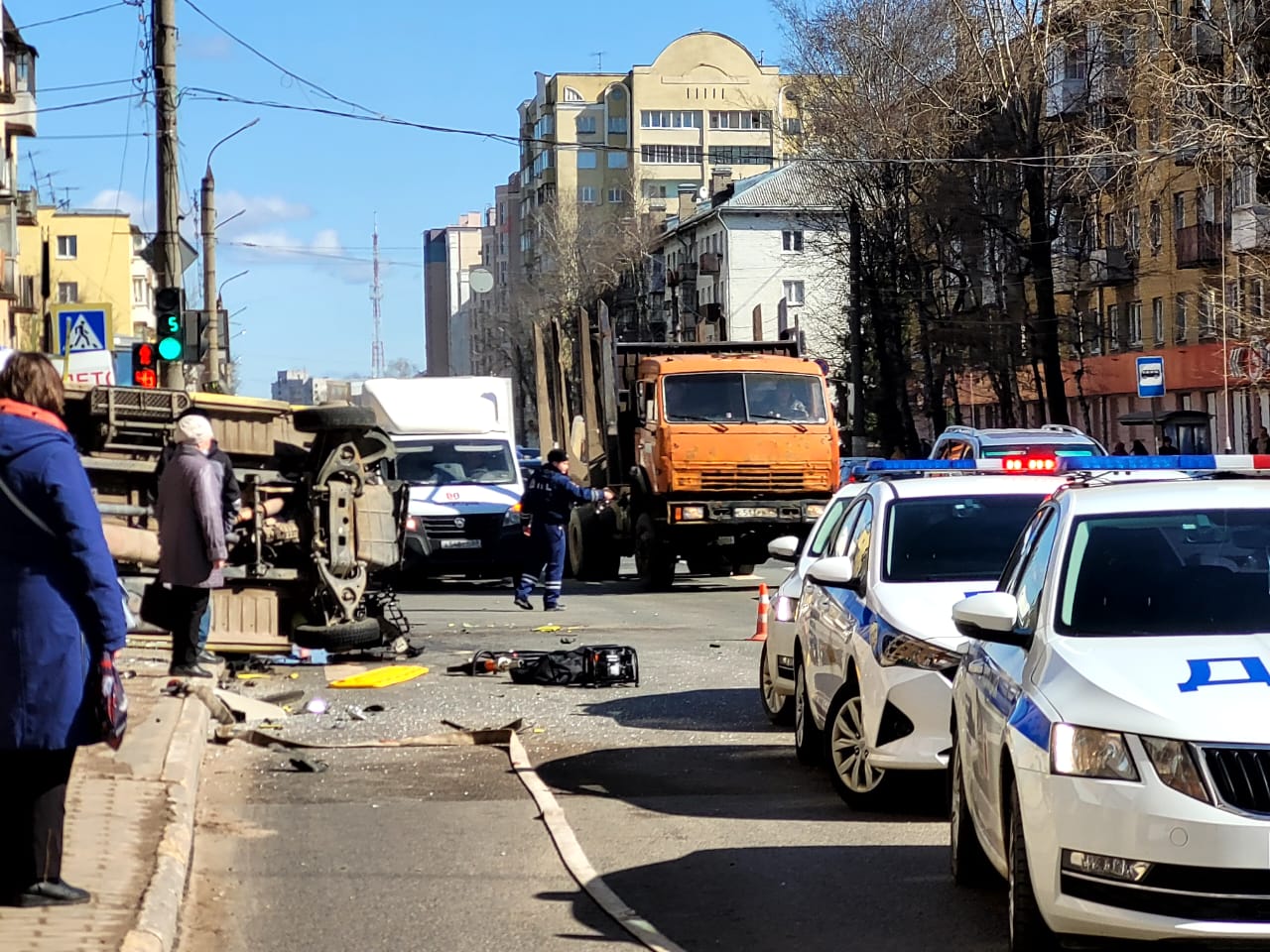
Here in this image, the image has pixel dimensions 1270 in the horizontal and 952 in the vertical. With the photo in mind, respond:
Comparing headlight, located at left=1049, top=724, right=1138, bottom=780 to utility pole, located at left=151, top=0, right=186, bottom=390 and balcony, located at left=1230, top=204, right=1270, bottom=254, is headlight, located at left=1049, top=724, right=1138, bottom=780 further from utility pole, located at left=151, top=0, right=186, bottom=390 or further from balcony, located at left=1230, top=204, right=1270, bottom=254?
balcony, located at left=1230, top=204, right=1270, bottom=254

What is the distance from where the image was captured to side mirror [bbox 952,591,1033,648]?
614cm

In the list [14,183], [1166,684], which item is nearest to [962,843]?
[1166,684]

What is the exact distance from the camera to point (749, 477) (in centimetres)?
2488

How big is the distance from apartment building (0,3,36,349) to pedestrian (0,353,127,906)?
50.3 metres

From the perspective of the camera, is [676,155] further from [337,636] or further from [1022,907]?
[1022,907]

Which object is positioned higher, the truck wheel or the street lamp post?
the street lamp post

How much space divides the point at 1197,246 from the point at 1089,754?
165 ft

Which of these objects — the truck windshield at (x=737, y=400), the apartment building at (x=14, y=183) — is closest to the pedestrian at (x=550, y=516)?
the truck windshield at (x=737, y=400)

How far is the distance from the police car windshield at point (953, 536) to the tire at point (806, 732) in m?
0.95

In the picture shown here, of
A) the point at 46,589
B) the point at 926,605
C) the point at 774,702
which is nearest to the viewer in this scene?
the point at 46,589

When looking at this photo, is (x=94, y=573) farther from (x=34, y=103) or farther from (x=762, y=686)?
(x=34, y=103)

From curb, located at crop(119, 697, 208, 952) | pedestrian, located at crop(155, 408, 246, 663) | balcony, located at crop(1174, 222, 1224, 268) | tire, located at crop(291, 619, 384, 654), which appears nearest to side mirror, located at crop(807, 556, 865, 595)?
curb, located at crop(119, 697, 208, 952)

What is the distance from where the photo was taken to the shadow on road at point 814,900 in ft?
21.2

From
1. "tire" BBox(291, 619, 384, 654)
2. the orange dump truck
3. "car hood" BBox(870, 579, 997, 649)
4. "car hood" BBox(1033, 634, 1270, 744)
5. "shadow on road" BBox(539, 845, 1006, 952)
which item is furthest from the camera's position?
the orange dump truck
